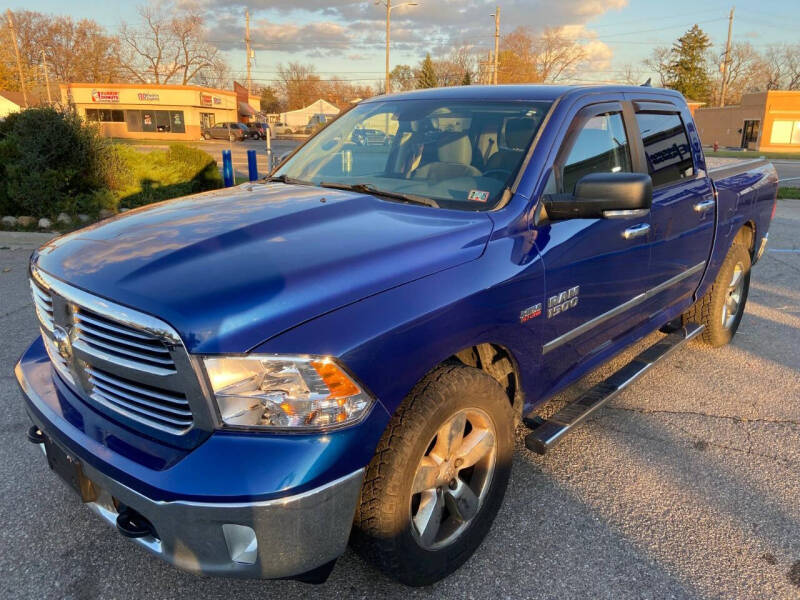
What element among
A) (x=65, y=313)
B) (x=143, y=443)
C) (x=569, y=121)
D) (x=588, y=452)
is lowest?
(x=588, y=452)

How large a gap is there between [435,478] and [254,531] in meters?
0.75

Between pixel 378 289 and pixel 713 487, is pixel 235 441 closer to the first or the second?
pixel 378 289

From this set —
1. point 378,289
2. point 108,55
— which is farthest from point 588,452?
point 108,55

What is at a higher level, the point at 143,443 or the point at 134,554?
the point at 143,443

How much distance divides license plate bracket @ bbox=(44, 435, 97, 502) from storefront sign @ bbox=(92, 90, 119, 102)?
57208 mm

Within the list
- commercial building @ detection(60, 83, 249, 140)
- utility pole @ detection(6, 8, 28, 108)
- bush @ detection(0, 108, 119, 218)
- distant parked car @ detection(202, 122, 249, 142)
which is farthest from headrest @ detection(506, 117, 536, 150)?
utility pole @ detection(6, 8, 28, 108)

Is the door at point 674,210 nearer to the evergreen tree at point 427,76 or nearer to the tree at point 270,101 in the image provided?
the evergreen tree at point 427,76

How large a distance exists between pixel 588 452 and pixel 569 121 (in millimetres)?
1761

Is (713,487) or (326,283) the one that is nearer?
(326,283)

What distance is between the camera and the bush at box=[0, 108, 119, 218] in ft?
30.2

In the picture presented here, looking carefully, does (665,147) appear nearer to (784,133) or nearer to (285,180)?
(285,180)

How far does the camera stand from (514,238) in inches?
95.7

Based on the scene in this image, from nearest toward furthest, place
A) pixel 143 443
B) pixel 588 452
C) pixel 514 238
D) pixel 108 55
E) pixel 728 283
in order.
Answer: pixel 143 443 < pixel 514 238 < pixel 588 452 < pixel 728 283 < pixel 108 55

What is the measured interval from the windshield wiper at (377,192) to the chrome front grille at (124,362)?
1.37 meters
